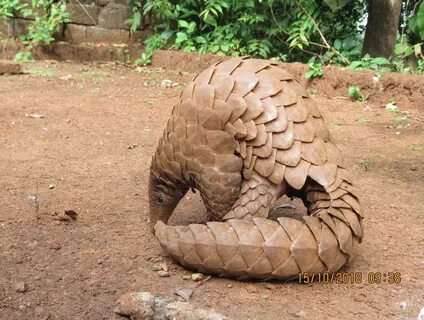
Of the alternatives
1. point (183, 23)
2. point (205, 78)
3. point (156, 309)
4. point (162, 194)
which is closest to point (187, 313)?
point (156, 309)

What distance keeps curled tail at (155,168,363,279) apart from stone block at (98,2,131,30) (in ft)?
27.0

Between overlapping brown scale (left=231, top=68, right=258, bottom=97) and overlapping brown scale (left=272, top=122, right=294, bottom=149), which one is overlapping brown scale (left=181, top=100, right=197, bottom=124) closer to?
overlapping brown scale (left=231, top=68, right=258, bottom=97)

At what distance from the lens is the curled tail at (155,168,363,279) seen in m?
1.99

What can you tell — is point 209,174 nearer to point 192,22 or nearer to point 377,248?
point 377,248

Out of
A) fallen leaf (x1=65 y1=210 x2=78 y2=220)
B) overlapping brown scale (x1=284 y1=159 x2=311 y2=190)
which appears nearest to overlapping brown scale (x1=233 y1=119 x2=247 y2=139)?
overlapping brown scale (x1=284 y1=159 x2=311 y2=190)

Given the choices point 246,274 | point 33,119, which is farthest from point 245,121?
point 33,119

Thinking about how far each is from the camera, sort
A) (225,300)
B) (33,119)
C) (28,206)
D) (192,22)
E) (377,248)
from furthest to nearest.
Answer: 1. (192,22)
2. (33,119)
3. (28,206)
4. (377,248)
5. (225,300)

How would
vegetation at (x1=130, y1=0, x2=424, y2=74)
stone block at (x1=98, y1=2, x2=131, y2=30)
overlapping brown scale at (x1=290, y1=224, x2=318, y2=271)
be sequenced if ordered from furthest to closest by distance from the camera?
stone block at (x1=98, y1=2, x2=131, y2=30)
vegetation at (x1=130, y1=0, x2=424, y2=74)
overlapping brown scale at (x1=290, y1=224, x2=318, y2=271)

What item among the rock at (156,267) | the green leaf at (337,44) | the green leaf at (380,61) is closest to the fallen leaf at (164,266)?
the rock at (156,267)

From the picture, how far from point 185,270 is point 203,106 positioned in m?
0.70

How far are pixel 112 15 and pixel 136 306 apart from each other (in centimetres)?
863

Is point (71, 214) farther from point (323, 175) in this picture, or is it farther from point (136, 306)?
point (323, 175)

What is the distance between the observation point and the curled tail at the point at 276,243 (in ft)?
6.53

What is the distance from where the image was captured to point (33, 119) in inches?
199
